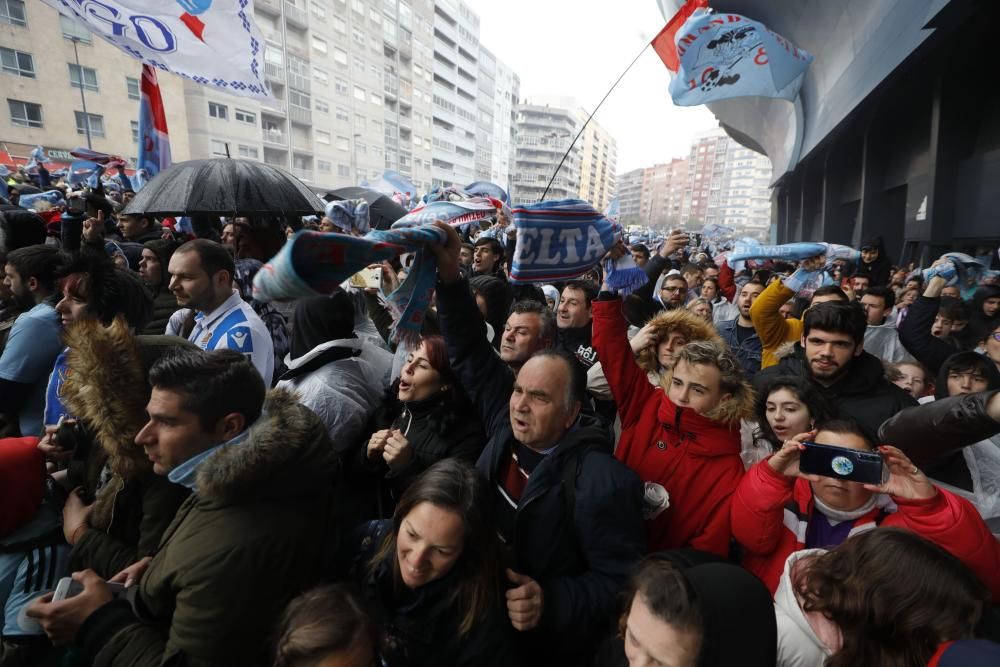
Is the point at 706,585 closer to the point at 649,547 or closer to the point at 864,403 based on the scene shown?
the point at 649,547

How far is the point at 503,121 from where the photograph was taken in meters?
85.5

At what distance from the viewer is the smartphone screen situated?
1.59 m

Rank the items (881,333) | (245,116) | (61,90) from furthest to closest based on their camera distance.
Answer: (245,116), (61,90), (881,333)

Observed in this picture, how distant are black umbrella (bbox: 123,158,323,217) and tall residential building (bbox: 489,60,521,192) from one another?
77564 mm

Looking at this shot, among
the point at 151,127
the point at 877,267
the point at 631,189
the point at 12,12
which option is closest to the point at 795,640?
the point at 151,127

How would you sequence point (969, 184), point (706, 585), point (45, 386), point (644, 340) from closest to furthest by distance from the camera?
point (706, 585) < point (45, 386) < point (644, 340) < point (969, 184)

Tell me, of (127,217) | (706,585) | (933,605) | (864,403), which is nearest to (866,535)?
(933,605)

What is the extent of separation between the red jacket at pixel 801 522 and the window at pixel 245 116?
44438 mm

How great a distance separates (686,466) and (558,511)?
2.65 feet

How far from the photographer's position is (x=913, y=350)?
4.09 metres

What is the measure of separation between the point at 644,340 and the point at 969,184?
474 inches

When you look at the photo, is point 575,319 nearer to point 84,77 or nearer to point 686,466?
point 686,466

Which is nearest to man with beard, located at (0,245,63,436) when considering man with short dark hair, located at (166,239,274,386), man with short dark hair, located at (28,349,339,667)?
man with short dark hair, located at (166,239,274,386)

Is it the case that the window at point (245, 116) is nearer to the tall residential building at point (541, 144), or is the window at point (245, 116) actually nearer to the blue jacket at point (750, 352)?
the blue jacket at point (750, 352)
